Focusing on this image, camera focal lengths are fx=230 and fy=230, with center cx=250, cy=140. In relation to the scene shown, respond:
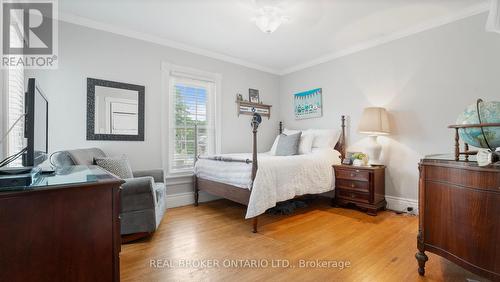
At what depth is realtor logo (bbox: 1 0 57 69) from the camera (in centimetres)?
215

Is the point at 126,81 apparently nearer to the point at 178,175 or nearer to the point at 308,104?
the point at 178,175

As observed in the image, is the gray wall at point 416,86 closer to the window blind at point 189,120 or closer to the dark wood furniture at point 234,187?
the dark wood furniture at point 234,187

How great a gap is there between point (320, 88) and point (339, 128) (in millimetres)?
803

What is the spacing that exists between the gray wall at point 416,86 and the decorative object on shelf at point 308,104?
221 millimetres

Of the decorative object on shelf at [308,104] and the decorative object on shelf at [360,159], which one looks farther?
the decorative object on shelf at [308,104]

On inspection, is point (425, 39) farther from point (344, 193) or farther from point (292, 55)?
point (344, 193)

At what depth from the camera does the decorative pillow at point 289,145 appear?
3.59 metres

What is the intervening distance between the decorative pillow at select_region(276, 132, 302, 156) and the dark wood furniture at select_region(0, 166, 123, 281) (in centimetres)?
277

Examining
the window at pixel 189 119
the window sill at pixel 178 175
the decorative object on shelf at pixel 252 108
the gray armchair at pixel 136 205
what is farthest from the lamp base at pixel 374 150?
the gray armchair at pixel 136 205

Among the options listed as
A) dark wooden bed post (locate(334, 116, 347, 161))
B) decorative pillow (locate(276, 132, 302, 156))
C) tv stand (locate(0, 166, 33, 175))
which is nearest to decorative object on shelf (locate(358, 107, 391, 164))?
dark wooden bed post (locate(334, 116, 347, 161))

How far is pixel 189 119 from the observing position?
12.0 ft

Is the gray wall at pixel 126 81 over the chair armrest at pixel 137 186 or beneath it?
over

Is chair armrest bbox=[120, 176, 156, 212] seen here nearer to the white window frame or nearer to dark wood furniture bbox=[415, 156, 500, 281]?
the white window frame

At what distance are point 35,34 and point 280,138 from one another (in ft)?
11.1
